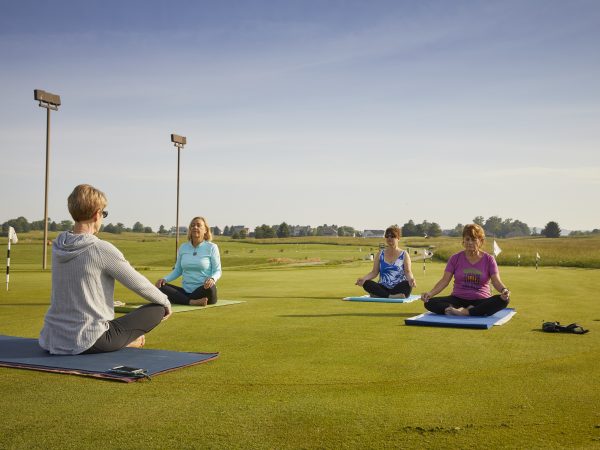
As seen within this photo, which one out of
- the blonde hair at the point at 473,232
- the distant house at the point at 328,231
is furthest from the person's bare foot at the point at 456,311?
the distant house at the point at 328,231

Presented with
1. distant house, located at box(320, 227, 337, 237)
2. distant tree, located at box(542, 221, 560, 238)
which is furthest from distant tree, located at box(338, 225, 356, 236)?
distant tree, located at box(542, 221, 560, 238)

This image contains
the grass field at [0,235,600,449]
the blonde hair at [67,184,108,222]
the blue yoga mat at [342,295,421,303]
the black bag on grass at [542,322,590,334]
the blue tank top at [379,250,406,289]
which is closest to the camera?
the grass field at [0,235,600,449]

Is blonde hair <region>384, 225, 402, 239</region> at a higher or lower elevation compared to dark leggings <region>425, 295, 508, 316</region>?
higher

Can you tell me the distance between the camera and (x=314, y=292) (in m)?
15.6

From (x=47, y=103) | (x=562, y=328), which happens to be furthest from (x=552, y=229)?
(x=562, y=328)

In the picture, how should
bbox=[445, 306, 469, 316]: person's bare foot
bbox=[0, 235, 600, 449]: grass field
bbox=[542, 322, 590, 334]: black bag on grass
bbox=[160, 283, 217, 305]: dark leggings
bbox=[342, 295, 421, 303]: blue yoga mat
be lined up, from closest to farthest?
bbox=[0, 235, 600, 449]: grass field → bbox=[542, 322, 590, 334]: black bag on grass → bbox=[445, 306, 469, 316]: person's bare foot → bbox=[160, 283, 217, 305]: dark leggings → bbox=[342, 295, 421, 303]: blue yoga mat

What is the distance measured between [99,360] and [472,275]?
6535 millimetres

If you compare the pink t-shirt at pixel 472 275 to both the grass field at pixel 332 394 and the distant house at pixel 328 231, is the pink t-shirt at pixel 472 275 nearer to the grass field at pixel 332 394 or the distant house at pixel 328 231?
the grass field at pixel 332 394

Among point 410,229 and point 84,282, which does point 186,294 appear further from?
point 410,229

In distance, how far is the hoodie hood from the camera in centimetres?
606

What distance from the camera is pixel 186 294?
480 inches

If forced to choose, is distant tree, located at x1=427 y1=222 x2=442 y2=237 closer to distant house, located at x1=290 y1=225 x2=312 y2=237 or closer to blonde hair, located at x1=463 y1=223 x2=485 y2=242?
distant house, located at x1=290 y1=225 x2=312 y2=237

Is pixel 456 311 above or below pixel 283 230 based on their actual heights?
below

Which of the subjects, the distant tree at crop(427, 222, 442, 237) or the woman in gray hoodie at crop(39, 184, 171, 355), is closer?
the woman in gray hoodie at crop(39, 184, 171, 355)
